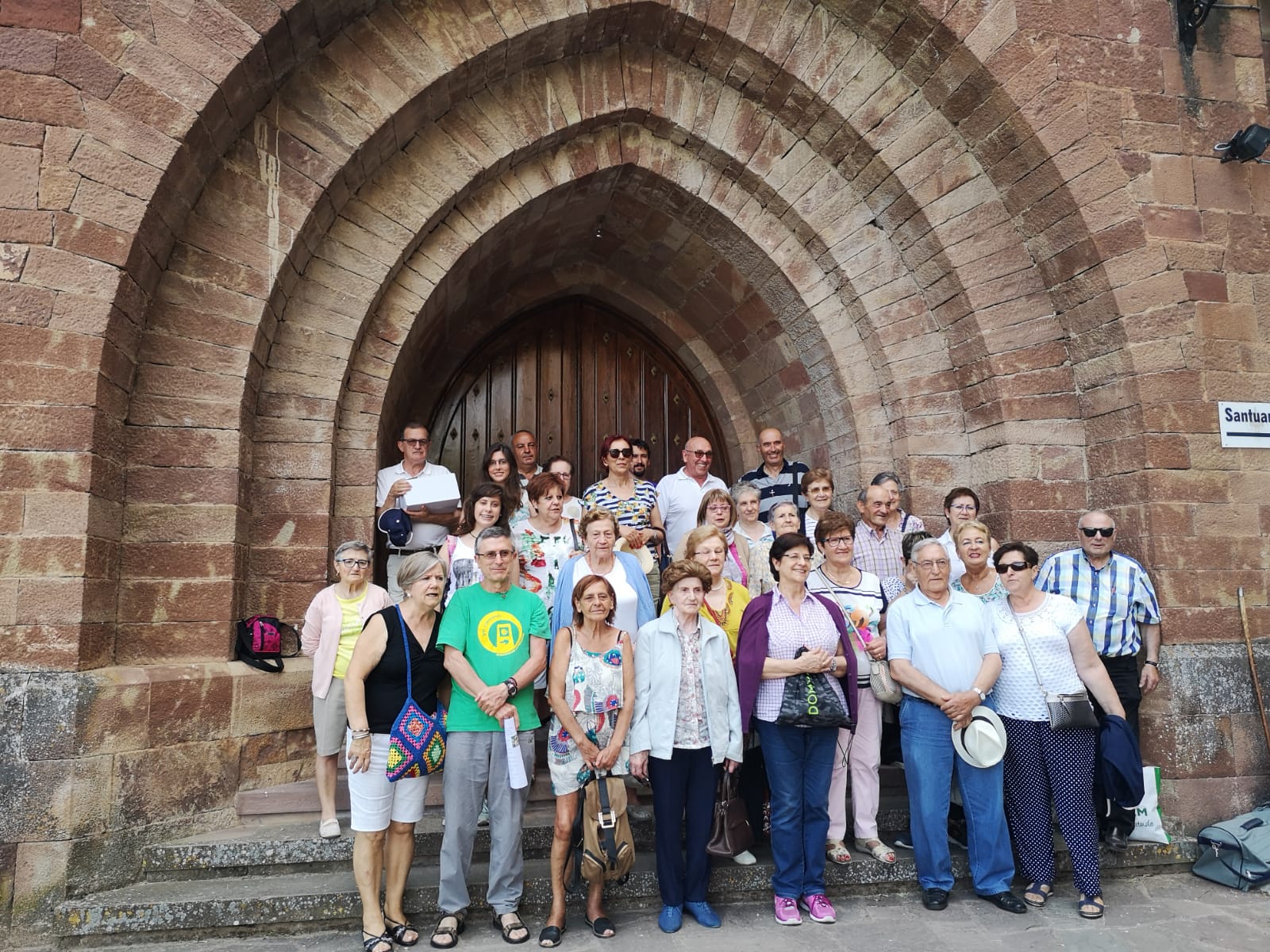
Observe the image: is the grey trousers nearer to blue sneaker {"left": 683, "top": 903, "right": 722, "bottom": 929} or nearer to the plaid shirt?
blue sneaker {"left": 683, "top": 903, "right": 722, "bottom": 929}

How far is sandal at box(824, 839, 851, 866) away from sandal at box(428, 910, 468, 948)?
158 cm

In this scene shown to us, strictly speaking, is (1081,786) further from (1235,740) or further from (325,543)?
(325,543)

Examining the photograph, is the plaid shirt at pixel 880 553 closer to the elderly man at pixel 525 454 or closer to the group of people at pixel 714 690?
the group of people at pixel 714 690

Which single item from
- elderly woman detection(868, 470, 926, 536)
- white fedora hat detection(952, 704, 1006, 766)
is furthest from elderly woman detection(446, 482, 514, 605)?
white fedora hat detection(952, 704, 1006, 766)

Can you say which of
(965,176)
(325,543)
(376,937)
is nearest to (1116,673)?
(965,176)

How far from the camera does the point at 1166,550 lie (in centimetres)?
475

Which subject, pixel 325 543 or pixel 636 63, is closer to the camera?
pixel 325 543

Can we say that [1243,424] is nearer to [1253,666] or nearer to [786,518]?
[1253,666]

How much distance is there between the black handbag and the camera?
346 centimetres

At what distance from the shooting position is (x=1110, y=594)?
430 centimetres

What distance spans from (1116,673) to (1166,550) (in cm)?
91

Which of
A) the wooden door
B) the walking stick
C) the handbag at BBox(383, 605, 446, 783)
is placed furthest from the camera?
the wooden door

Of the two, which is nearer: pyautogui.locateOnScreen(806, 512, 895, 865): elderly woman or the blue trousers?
the blue trousers

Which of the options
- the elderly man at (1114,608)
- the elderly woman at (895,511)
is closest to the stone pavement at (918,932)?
the elderly man at (1114,608)
